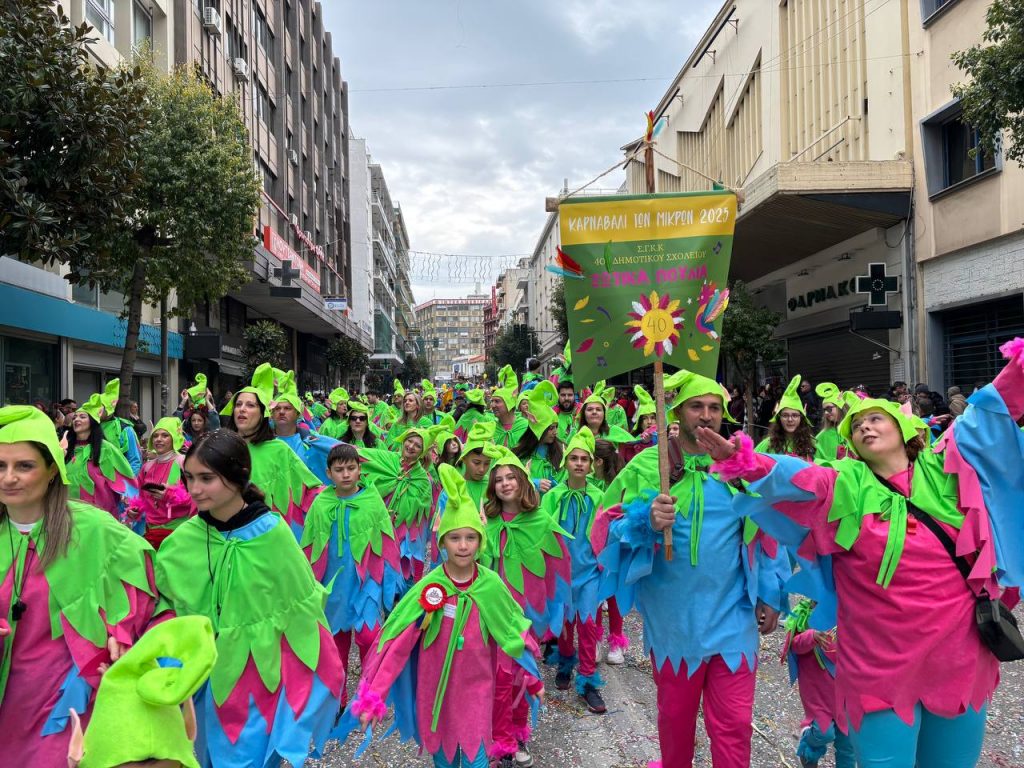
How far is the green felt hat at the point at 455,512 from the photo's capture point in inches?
141

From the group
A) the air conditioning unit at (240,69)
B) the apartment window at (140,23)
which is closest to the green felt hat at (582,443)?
the apartment window at (140,23)

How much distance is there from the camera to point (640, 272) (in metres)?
3.65

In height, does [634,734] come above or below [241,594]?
below

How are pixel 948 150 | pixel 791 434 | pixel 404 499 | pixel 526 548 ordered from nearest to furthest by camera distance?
pixel 526 548 → pixel 404 499 → pixel 791 434 → pixel 948 150

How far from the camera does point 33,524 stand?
267cm

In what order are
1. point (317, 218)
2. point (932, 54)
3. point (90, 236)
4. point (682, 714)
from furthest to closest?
1. point (317, 218)
2. point (932, 54)
3. point (90, 236)
4. point (682, 714)

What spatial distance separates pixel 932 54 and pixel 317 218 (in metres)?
31.6

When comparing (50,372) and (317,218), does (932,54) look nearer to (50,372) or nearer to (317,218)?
(50,372)

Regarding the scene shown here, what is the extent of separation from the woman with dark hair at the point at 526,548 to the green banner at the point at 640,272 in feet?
4.32

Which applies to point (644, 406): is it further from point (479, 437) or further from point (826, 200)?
point (826, 200)

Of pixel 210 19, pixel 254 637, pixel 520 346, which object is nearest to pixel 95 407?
pixel 254 637

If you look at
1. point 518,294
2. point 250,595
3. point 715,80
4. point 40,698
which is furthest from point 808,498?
point 518,294

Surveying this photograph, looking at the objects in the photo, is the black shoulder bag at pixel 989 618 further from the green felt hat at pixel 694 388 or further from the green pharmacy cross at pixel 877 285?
the green pharmacy cross at pixel 877 285

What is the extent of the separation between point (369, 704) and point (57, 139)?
7.97 metres
